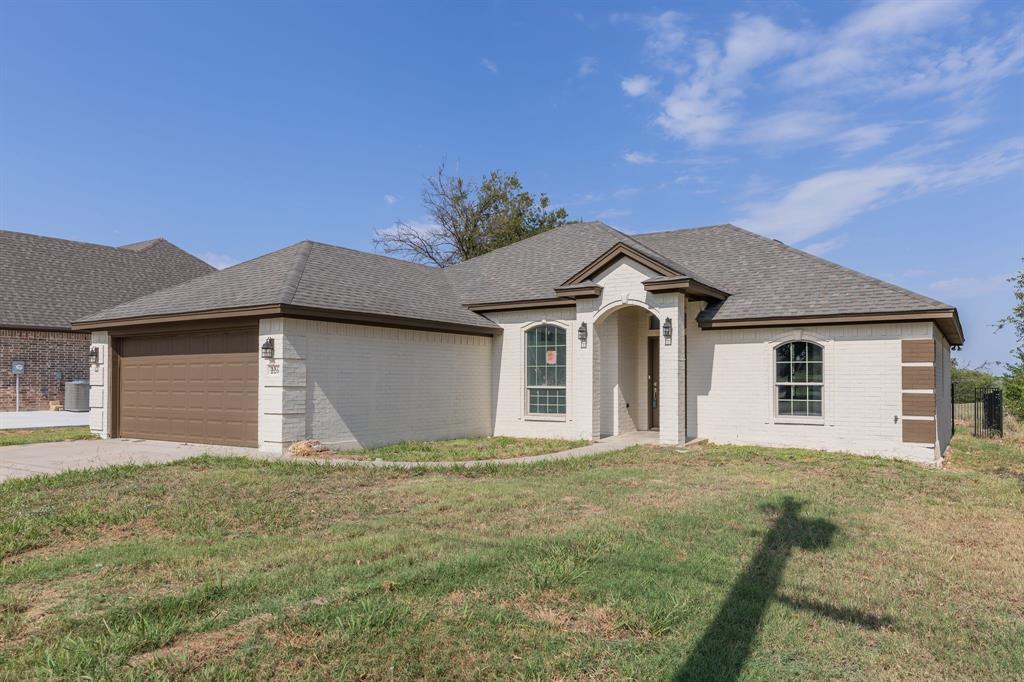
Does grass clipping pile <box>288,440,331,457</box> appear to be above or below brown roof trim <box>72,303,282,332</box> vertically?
below

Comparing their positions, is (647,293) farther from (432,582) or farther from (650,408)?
(432,582)

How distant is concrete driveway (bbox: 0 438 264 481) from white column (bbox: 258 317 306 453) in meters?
0.47

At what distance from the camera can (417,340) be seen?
50.9ft

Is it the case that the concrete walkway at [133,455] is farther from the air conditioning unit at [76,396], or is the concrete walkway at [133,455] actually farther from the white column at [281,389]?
the air conditioning unit at [76,396]

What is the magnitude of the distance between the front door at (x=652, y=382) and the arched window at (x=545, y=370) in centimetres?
233

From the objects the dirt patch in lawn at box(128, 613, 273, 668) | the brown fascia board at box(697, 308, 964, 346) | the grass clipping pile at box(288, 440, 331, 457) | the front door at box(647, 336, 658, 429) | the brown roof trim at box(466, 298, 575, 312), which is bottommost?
the dirt patch in lawn at box(128, 613, 273, 668)

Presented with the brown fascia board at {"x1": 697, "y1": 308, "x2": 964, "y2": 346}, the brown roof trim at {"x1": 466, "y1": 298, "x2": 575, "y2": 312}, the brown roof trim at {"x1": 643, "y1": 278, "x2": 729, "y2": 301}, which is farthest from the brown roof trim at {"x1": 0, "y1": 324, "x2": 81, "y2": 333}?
the brown fascia board at {"x1": 697, "y1": 308, "x2": 964, "y2": 346}

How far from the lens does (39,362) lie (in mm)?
24000

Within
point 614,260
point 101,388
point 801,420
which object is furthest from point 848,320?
point 101,388

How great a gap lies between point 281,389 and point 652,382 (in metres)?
9.21

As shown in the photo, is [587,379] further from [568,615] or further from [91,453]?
[568,615]

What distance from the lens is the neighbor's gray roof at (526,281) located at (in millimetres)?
13766

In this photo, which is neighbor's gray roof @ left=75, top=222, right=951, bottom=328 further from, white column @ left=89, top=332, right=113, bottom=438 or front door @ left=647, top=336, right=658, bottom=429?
front door @ left=647, top=336, right=658, bottom=429

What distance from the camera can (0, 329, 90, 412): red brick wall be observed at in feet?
76.1
